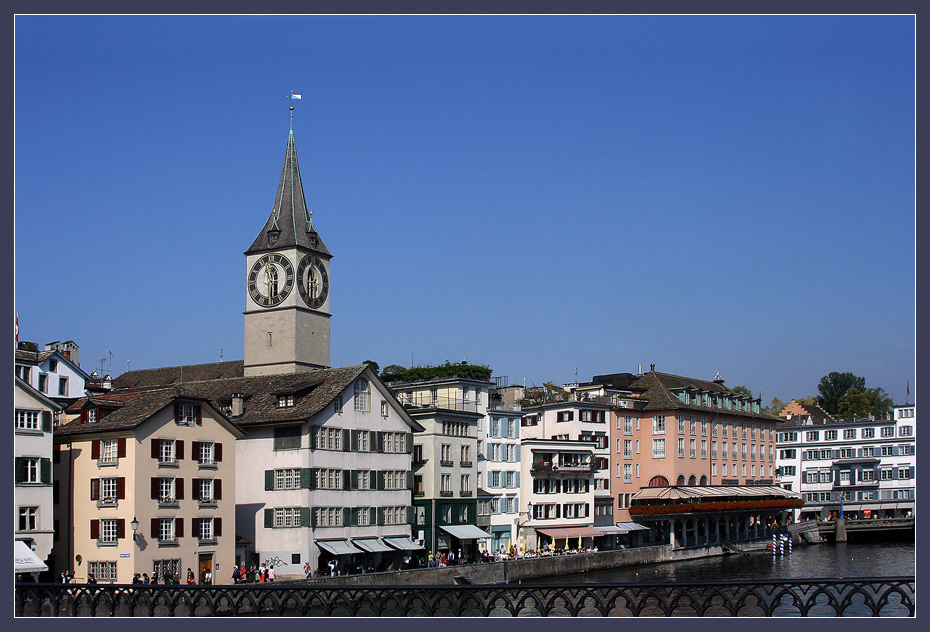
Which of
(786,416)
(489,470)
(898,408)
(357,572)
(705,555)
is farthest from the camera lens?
(786,416)

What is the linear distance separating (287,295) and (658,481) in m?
35.9

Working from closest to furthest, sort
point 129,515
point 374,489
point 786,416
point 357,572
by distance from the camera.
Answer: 1. point 129,515
2. point 357,572
3. point 374,489
4. point 786,416

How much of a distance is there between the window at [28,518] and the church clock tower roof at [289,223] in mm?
51935

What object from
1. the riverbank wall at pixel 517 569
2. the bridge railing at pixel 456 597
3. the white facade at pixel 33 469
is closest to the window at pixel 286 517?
the riverbank wall at pixel 517 569

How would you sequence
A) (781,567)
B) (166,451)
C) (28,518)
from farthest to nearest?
(781,567) < (166,451) < (28,518)

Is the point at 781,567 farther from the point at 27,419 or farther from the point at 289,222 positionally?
the point at 27,419

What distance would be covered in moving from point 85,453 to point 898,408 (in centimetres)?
10330

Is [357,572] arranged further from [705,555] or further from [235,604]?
[705,555]

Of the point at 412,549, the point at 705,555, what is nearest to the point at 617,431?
the point at 705,555

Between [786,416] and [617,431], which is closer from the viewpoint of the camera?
[617,431]

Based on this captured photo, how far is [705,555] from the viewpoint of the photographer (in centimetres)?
9869

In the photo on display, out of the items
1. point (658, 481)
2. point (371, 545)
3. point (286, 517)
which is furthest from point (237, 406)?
point (658, 481)

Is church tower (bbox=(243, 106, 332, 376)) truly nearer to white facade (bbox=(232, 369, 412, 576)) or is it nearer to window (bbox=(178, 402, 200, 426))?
white facade (bbox=(232, 369, 412, 576))

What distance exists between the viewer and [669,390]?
359 feet
